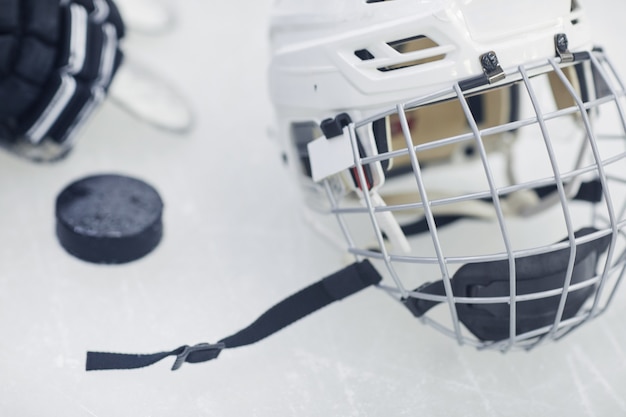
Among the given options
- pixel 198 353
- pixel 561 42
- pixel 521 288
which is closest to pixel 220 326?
pixel 198 353

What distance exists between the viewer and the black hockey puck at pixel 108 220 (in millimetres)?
1041

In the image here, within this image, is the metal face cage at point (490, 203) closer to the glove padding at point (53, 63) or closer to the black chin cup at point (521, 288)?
the black chin cup at point (521, 288)

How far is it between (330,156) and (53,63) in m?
0.46

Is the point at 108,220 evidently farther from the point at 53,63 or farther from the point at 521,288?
the point at 521,288

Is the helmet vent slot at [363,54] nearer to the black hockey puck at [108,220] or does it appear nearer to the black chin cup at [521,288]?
the black chin cup at [521,288]

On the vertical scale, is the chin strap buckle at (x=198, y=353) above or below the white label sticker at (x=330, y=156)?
below

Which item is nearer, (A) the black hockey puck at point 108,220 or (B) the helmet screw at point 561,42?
(B) the helmet screw at point 561,42

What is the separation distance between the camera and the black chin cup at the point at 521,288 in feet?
2.80

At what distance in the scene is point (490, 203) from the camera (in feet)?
3.92

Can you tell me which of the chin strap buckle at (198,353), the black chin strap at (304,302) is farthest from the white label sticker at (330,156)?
the chin strap buckle at (198,353)

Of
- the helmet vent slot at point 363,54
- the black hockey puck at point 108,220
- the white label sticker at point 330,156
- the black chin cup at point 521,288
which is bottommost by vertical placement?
the black chin cup at point 521,288

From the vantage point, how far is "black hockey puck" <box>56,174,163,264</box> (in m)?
1.04

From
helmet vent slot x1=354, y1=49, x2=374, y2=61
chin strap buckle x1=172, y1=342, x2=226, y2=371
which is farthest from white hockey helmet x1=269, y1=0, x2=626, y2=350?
chin strap buckle x1=172, y1=342, x2=226, y2=371

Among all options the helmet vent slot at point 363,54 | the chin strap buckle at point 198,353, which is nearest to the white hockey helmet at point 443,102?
the helmet vent slot at point 363,54
